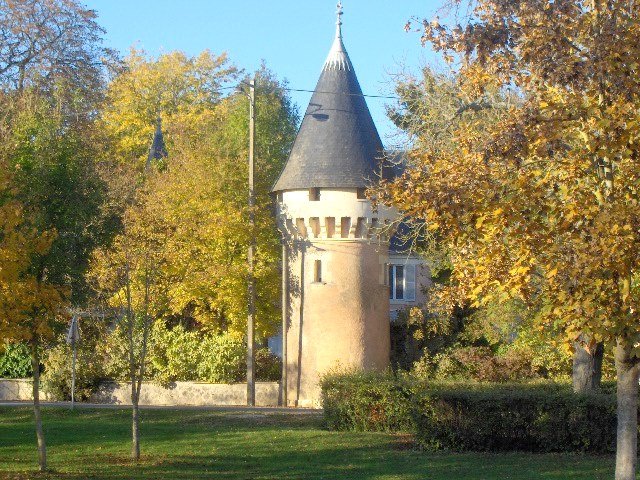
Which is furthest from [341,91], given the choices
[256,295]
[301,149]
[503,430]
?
[503,430]

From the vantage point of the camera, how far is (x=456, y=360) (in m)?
31.1

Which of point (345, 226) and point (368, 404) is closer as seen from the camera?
point (368, 404)

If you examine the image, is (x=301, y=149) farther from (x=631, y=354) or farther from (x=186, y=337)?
(x=631, y=354)

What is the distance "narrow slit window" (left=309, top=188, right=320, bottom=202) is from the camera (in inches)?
1168

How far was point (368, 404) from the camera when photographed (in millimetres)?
20703

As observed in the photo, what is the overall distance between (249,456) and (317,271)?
41.1ft

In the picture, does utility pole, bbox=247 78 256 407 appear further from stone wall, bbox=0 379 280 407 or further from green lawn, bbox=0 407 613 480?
green lawn, bbox=0 407 613 480

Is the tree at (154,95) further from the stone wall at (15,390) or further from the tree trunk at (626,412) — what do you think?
the tree trunk at (626,412)

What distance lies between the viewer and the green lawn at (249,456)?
1562cm

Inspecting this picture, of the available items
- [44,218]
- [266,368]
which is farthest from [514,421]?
[266,368]

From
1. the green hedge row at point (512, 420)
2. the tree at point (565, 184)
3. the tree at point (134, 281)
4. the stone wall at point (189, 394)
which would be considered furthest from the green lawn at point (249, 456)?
the stone wall at point (189, 394)

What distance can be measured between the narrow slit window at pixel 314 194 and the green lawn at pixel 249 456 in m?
8.19

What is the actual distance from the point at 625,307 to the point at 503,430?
904 centimetres

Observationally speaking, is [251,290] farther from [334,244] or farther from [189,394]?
[189,394]
